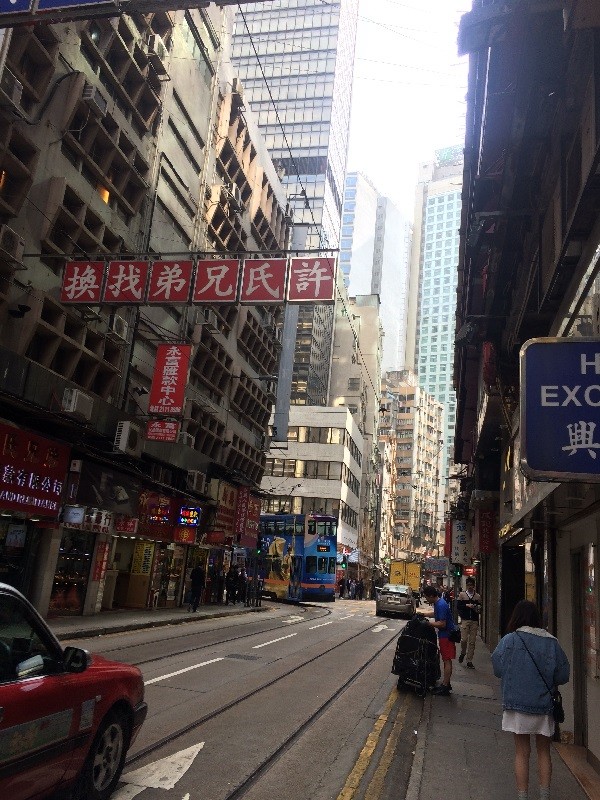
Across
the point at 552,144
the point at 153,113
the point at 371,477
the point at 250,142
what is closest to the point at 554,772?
the point at 552,144

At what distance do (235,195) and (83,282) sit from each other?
2044cm

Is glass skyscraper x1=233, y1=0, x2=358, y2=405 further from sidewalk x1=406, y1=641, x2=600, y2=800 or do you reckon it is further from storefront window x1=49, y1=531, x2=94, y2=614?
sidewalk x1=406, y1=641, x2=600, y2=800

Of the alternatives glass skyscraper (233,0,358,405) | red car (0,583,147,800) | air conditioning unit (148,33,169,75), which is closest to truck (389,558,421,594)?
air conditioning unit (148,33,169,75)

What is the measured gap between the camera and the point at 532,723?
5473 millimetres

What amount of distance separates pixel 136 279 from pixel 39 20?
6.67 meters

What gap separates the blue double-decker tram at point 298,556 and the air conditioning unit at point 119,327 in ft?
55.9

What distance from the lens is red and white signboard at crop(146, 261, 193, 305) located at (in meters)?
13.7

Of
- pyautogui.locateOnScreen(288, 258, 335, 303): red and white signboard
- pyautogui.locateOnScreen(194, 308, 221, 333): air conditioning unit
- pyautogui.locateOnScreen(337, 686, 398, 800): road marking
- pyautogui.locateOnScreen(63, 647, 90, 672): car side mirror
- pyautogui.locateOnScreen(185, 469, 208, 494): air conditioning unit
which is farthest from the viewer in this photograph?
pyautogui.locateOnScreen(194, 308, 221, 333): air conditioning unit

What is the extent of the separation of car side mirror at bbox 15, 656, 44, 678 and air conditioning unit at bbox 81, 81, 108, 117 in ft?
59.0

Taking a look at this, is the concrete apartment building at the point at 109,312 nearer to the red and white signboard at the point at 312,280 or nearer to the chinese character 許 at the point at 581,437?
the red and white signboard at the point at 312,280

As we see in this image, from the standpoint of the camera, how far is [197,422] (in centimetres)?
2984

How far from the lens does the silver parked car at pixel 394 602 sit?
3250cm

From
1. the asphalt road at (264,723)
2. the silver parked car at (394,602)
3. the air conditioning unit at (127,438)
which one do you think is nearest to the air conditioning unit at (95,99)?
the air conditioning unit at (127,438)

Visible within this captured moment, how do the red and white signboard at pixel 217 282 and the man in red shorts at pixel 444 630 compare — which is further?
the red and white signboard at pixel 217 282
